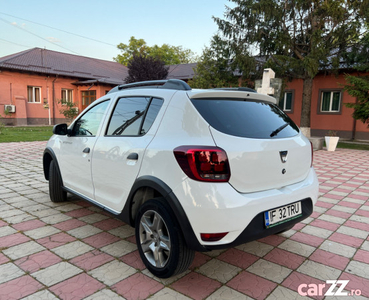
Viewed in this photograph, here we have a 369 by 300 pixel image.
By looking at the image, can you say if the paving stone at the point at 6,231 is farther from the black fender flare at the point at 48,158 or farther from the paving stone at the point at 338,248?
Result: the paving stone at the point at 338,248

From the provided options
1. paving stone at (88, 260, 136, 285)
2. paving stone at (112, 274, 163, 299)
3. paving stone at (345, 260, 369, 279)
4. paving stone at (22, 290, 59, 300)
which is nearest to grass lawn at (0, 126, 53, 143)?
paving stone at (88, 260, 136, 285)

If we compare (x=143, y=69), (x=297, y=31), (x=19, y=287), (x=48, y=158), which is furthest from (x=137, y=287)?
(x=143, y=69)

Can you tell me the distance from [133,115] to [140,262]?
1450 mm

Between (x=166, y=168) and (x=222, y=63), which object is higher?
(x=222, y=63)

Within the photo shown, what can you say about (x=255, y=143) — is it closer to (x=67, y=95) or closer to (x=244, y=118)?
(x=244, y=118)

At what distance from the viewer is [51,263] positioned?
8.89ft

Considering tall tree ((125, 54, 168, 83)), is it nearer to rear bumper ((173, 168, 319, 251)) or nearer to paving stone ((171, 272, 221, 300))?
paving stone ((171, 272, 221, 300))

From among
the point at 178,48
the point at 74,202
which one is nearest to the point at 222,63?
the point at 74,202

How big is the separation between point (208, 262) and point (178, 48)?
188ft

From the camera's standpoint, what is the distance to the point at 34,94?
85.5 ft

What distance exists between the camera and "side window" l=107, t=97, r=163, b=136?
8.93 feet

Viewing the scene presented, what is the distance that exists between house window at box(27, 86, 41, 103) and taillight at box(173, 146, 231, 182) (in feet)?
91.2

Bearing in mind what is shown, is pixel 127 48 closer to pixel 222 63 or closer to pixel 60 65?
pixel 60 65

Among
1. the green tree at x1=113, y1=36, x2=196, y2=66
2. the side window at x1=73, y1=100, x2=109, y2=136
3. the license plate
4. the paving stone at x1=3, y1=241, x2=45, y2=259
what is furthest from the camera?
the green tree at x1=113, y1=36, x2=196, y2=66
